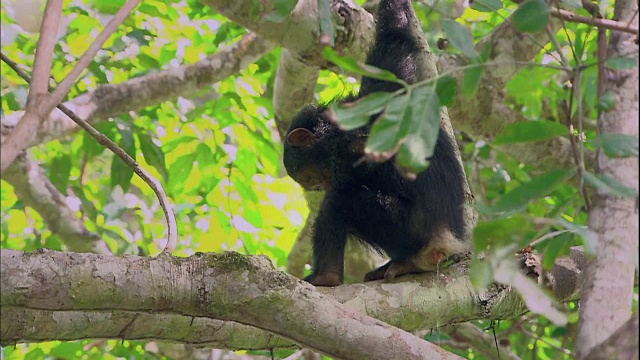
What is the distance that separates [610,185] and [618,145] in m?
0.10

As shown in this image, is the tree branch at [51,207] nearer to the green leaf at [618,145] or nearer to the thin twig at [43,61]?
the thin twig at [43,61]

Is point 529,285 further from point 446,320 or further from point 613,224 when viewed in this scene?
point 446,320

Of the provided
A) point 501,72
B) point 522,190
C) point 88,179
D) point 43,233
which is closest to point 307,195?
point 501,72

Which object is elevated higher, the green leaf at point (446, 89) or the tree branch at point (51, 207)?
the green leaf at point (446, 89)

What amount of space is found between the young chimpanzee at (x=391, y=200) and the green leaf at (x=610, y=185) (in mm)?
2207

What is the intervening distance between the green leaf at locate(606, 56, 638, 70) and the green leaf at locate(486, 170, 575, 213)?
0.28 metres

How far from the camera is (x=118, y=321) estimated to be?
9.75 feet

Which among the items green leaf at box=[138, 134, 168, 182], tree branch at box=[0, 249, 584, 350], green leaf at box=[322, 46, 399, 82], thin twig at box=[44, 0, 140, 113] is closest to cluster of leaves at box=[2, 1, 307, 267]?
green leaf at box=[138, 134, 168, 182]

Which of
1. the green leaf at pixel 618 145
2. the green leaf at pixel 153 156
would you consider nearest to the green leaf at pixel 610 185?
the green leaf at pixel 618 145

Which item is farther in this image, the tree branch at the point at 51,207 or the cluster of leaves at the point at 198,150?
the tree branch at the point at 51,207

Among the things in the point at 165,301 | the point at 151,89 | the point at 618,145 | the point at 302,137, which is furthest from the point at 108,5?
the point at 618,145

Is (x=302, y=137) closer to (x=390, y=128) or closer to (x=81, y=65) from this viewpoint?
(x=81, y=65)

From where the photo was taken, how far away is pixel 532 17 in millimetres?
2059

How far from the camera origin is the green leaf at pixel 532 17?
2.05 meters
